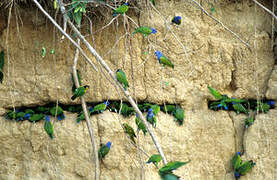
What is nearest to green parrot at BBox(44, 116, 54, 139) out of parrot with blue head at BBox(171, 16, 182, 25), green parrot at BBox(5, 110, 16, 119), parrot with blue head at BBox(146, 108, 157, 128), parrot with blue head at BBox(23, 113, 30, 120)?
parrot with blue head at BBox(23, 113, 30, 120)

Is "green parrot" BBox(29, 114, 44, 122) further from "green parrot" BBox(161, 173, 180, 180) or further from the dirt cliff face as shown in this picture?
"green parrot" BBox(161, 173, 180, 180)

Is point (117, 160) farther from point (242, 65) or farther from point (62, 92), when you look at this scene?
point (242, 65)

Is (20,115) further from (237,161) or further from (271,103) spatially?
(271,103)

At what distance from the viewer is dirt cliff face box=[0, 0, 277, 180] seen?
3.45m

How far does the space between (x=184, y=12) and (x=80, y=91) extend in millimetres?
1582

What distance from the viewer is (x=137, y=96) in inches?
140

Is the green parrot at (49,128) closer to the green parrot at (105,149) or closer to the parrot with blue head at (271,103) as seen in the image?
the green parrot at (105,149)

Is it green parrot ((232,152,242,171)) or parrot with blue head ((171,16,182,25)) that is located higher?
parrot with blue head ((171,16,182,25))

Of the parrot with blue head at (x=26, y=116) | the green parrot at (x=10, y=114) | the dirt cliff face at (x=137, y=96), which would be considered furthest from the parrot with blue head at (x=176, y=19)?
the green parrot at (x=10, y=114)

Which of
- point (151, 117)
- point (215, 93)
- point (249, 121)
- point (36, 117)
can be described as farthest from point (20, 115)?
point (249, 121)

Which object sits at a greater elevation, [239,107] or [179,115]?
[239,107]

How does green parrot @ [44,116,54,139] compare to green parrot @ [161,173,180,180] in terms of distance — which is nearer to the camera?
green parrot @ [161,173,180,180]

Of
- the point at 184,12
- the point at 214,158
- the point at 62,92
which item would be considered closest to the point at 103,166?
the point at 62,92

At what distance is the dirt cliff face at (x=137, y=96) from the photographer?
3.45 m
